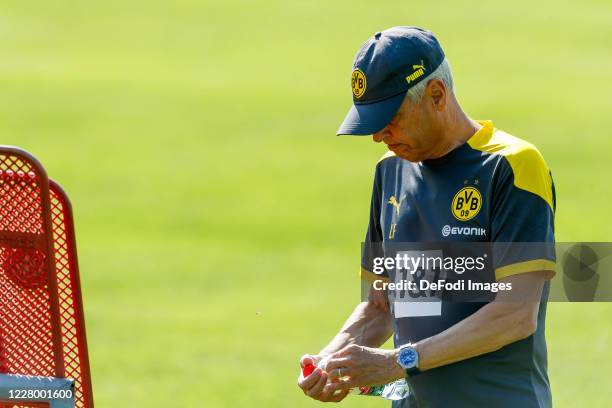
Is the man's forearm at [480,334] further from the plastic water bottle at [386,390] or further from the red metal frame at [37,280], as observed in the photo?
the red metal frame at [37,280]

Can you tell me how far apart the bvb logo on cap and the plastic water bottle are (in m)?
0.97

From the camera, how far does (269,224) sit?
1518cm

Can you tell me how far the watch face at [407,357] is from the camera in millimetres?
4469

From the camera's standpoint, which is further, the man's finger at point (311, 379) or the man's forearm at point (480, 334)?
the man's finger at point (311, 379)

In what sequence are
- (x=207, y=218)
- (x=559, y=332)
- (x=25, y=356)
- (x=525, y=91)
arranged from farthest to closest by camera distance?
(x=525, y=91) < (x=207, y=218) < (x=559, y=332) < (x=25, y=356)

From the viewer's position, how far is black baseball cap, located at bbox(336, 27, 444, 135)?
4531 mm

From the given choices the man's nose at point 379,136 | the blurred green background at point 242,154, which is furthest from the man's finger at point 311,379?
the blurred green background at point 242,154

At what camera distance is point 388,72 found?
453cm

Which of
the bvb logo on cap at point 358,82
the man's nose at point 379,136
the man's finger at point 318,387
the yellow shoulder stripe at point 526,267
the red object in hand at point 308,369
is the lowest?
the man's finger at point 318,387

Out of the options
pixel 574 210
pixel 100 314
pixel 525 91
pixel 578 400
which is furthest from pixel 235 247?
pixel 525 91

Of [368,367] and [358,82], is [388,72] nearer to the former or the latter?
[358,82]

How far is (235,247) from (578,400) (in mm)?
5629

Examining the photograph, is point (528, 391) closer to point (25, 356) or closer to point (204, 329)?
point (25, 356)

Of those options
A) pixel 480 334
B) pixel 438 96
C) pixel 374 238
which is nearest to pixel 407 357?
pixel 480 334
